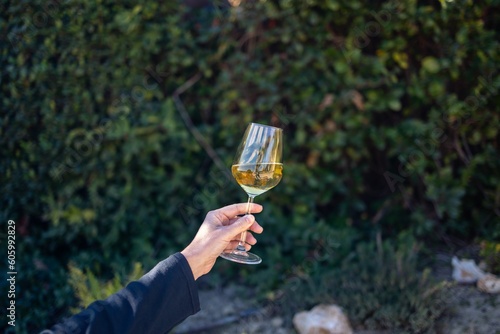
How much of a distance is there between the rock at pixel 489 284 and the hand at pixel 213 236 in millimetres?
1915

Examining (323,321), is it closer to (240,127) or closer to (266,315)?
(266,315)

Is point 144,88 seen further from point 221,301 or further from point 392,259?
point 392,259

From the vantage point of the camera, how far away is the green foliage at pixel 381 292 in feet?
9.93

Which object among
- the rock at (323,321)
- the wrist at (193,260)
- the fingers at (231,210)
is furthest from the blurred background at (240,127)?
the wrist at (193,260)

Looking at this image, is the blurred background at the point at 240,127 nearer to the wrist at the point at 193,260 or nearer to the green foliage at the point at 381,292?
the green foliage at the point at 381,292

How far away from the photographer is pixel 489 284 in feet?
10.7

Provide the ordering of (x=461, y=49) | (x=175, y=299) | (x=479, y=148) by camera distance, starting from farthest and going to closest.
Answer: (x=479, y=148)
(x=461, y=49)
(x=175, y=299)

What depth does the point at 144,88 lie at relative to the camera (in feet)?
12.9

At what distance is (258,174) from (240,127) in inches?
78.6

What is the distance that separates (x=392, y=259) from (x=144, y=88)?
214 centimetres

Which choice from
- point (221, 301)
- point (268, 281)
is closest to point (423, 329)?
point (268, 281)

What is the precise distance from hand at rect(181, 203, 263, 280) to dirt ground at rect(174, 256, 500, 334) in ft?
4.94

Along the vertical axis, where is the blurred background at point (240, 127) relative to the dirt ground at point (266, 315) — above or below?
above

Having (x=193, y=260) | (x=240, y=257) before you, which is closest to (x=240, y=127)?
Result: (x=240, y=257)
